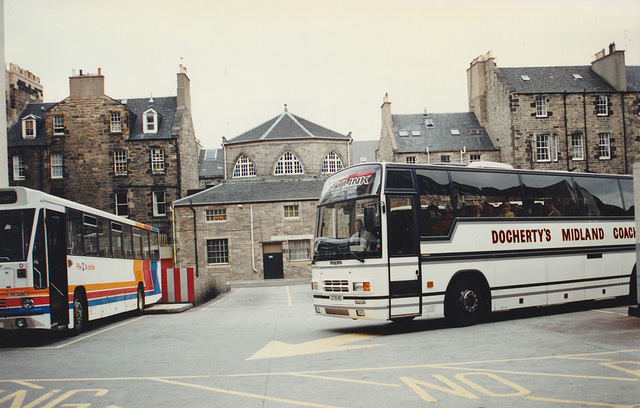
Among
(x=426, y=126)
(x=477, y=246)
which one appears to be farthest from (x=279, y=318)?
(x=426, y=126)

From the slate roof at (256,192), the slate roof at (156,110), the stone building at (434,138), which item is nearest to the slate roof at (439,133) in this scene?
the stone building at (434,138)

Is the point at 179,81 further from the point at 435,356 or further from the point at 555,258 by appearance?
the point at 435,356

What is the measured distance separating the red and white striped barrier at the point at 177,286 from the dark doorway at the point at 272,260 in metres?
23.6

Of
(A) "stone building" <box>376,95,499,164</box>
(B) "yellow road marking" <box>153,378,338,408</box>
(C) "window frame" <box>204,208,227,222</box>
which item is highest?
(A) "stone building" <box>376,95,499,164</box>

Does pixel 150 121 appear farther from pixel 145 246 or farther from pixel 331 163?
pixel 145 246

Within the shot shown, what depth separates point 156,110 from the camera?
53.6 metres

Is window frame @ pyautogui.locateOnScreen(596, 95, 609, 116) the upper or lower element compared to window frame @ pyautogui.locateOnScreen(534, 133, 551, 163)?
upper

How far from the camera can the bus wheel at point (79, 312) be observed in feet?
44.2

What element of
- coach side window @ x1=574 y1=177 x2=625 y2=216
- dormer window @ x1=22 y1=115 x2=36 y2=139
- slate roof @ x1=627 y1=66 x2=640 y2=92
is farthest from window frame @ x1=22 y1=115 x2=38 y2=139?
slate roof @ x1=627 y1=66 x2=640 y2=92

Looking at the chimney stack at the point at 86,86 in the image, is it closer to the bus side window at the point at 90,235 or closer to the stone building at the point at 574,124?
the stone building at the point at 574,124

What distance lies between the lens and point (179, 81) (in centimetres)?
5375

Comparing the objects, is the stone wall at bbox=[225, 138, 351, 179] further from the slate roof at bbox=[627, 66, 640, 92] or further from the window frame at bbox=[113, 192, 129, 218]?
the slate roof at bbox=[627, 66, 640, 92]

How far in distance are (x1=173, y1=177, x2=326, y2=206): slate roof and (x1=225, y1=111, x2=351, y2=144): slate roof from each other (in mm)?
→ 6399

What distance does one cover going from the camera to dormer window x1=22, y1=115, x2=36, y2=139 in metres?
51.2
